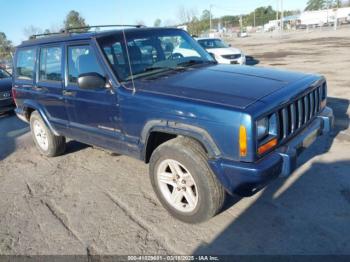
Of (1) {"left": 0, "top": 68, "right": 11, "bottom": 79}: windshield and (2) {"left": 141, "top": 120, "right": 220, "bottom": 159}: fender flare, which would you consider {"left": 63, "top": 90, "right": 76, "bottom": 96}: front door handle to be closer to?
(2) {"left": 141, "top": 120, "right": 220, "bottom": 159}: fender flare

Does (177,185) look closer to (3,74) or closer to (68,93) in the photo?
(68,93)

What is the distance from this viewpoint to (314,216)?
Result: 341 cm

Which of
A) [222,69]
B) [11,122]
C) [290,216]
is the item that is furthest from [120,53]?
[11,122]

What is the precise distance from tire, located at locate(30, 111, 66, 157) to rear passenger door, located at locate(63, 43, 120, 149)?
3.22 feet

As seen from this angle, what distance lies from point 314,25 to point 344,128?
77214 mm

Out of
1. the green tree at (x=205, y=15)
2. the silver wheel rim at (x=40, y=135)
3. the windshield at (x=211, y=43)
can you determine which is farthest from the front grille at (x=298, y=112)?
the green tree at (x=205, y=15)

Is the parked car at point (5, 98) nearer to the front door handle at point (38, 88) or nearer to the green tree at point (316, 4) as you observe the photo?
the front door handle at point (38, 88)

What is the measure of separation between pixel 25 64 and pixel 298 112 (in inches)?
179

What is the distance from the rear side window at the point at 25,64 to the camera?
5.50 m

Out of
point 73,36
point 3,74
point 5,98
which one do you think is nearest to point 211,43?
point 3,74

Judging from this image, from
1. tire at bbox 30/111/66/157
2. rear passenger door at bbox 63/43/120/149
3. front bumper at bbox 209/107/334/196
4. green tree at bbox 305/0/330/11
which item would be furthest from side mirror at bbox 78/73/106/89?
green tree at bbox 305/0/330/11

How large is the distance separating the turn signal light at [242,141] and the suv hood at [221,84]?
21 centimetres

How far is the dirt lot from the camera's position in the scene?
3162mm

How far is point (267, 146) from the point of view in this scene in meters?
3.04
